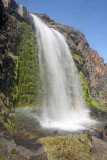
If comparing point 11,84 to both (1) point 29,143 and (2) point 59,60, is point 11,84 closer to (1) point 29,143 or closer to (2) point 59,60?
(1) point 29,143

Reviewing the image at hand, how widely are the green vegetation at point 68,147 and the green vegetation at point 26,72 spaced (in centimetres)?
532

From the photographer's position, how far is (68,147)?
4.94 meters

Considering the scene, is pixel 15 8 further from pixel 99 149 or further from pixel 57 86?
pixel 99 149

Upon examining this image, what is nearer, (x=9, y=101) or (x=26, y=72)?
(x=9, y=101)

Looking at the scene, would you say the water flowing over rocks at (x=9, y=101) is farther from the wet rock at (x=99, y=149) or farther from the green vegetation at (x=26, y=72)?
the green vegetation at (x=26, y=72)

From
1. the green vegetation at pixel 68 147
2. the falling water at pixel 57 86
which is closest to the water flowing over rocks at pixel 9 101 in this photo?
the green vegetation at pixel 68 147

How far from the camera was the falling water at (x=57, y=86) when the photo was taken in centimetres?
1138

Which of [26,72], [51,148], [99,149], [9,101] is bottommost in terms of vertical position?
[51,148]

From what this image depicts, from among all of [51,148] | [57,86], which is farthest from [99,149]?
[57,86]

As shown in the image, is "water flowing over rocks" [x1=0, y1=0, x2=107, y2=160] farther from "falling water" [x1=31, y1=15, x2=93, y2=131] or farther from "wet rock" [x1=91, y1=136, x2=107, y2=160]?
"falling water" [x1=31, y1=15, x2=93, y2=131]

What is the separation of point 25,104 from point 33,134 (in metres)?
3.60

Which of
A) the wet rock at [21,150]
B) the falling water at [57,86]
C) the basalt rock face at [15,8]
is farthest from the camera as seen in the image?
the falling water at [57,86]

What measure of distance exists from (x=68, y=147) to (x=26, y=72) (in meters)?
7.68

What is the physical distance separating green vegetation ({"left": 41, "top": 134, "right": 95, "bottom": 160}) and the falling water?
439 cm
